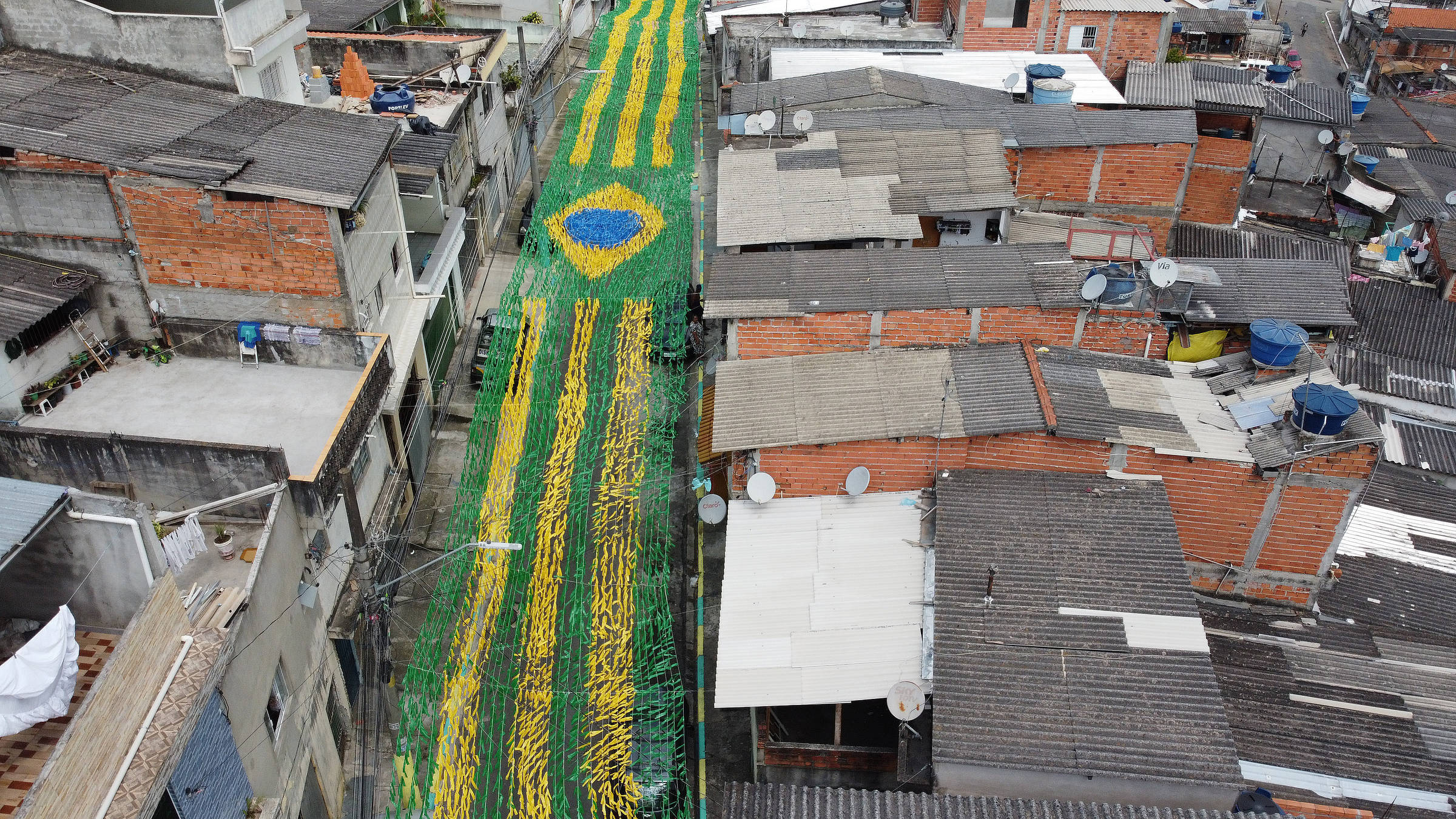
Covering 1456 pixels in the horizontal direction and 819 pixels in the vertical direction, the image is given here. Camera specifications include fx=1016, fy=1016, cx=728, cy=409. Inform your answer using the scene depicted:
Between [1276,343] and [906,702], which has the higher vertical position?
[1276,343]

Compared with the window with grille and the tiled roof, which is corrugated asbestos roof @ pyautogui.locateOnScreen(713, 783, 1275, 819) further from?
the tiled roof

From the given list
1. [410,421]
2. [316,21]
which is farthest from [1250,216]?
[316,21]

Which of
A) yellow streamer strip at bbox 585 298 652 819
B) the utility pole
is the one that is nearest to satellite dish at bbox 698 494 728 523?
yellow streamer strip at bbox 585 298 652 819

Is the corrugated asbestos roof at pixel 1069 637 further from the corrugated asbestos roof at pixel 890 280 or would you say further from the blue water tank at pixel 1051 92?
the blue water tank at pixel 1051 92

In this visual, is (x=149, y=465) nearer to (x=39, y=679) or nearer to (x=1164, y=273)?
(x=39, y=679)

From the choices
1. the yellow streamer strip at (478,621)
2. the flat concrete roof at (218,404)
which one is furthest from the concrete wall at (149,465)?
the yellow streamer strip at (478,621)

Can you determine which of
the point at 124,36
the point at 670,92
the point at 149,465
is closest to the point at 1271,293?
the point at 149,465

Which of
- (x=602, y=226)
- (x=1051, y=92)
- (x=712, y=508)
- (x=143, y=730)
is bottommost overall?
(x=602, y=226)
